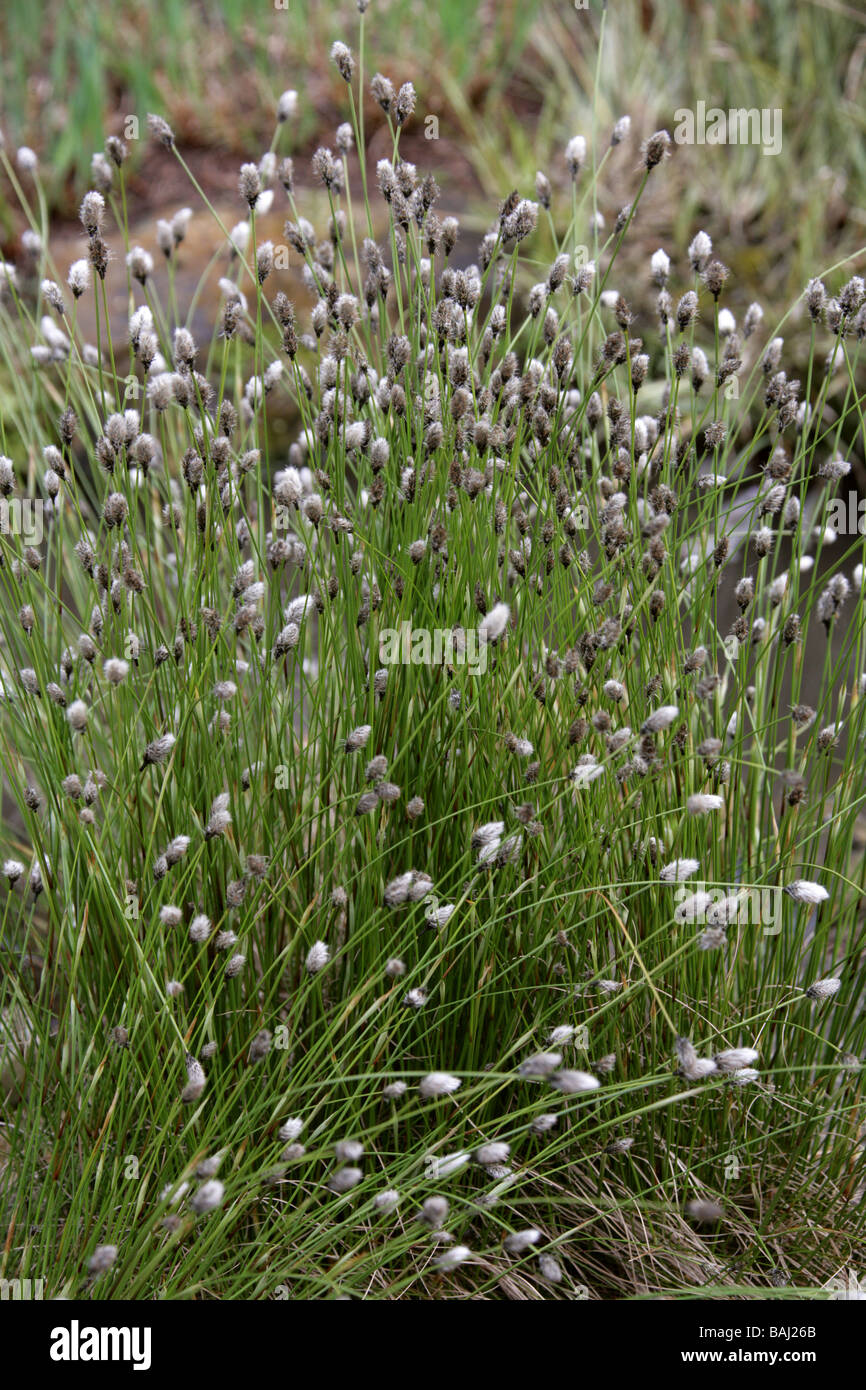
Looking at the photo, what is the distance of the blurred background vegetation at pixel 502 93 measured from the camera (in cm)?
586

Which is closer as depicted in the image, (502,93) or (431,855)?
(431,855)

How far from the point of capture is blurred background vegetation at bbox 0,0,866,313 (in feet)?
19.2

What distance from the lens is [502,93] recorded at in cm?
721

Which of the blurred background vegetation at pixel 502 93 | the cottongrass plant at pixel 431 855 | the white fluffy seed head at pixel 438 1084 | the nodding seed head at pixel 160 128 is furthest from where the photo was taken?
the blurred background vegetation at pixel 502 93

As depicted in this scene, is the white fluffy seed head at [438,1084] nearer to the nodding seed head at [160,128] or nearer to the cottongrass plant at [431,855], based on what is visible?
the cottongrass plant at [431,855]

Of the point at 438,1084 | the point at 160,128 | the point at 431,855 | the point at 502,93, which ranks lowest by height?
the point at 438,1084

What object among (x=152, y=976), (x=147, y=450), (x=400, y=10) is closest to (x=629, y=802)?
(x=152, y=976)

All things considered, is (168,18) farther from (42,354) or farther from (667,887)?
(667,887)

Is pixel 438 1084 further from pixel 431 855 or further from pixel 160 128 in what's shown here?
pixel 160 128

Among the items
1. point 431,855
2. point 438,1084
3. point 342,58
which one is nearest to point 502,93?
point 342,58

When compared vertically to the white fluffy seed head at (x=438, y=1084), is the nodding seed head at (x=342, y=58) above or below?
above

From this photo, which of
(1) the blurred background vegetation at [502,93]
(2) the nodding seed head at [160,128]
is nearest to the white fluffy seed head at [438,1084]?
(2) the nodding seed head at [160,128]

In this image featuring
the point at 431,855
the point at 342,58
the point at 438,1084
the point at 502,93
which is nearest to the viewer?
the point at 438,1084

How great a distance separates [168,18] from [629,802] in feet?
22.8
